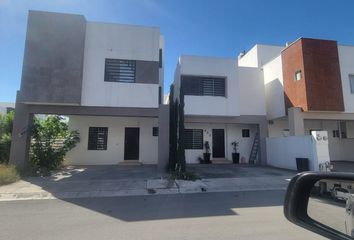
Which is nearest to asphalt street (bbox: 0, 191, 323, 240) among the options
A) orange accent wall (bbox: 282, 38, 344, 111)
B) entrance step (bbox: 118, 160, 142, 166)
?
orange accent wall (bbox: 282, 38, 344, 111)

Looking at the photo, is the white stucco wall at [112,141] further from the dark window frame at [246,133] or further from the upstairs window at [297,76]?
the upstairs window at [297,76]

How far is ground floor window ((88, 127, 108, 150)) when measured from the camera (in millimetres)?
17609

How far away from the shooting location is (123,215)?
6.27 meters

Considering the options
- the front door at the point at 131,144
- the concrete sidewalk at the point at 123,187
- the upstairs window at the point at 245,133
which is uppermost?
the upstairs window at the point at 245,133

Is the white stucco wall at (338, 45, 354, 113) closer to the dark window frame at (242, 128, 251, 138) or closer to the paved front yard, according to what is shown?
the dark window frame at (242, 128, 251, 138)

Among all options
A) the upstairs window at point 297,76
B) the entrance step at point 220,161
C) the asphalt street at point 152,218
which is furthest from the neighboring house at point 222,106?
the asphalt street at point 152,218

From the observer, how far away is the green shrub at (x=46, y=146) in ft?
45.3

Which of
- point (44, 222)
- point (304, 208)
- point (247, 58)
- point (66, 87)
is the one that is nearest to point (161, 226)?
point (44, 222)

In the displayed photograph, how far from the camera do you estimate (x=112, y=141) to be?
17719 millimetres

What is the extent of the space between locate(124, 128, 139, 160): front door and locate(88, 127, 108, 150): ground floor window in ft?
4.76

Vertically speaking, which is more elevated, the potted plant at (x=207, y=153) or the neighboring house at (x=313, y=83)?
the neighboring house at (x=313, y=83)

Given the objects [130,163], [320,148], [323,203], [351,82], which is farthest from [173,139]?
[323,203]

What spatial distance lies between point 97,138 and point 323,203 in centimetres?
1736

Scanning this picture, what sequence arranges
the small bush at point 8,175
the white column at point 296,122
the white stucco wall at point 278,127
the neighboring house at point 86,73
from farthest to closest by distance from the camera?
the white stucco wall at point 278,127, the white column at point 296,122, the neighboring house at point 86,73, the small bush at point 8,175
